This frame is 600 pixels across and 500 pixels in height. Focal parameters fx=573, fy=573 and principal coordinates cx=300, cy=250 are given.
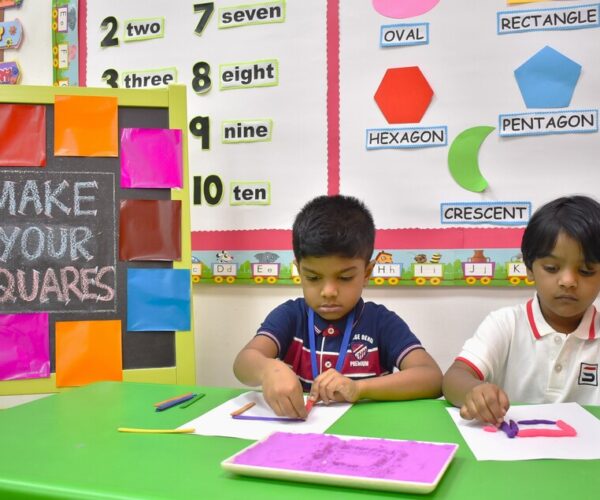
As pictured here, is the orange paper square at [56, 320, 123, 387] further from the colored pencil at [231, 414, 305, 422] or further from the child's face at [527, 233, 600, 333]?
the child's face at [527, 233, 600, 333]

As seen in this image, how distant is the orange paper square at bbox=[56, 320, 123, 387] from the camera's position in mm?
1430

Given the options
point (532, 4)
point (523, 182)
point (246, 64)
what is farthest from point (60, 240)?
point (532, 4)

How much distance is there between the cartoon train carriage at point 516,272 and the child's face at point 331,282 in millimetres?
523

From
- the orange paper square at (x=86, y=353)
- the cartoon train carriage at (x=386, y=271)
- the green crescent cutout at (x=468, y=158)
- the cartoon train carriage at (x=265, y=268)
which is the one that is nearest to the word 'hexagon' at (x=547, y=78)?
the green crescent cutout at (x=468, y=158)

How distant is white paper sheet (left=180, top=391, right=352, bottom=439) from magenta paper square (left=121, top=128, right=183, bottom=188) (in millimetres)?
753

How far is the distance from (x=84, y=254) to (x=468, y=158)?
1.02m

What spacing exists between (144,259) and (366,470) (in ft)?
3.37

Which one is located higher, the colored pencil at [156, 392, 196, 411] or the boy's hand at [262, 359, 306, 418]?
the boy's hand at [262, 359, 306, 418]

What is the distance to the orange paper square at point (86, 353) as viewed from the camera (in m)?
1.43

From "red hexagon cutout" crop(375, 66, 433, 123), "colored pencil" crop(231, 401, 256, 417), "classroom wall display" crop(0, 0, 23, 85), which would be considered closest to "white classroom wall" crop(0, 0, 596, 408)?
"classroom wall display" crop(0, 0, 23, 85)

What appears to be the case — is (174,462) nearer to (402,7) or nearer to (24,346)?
(24,346)

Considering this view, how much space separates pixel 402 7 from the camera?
5.10 feet

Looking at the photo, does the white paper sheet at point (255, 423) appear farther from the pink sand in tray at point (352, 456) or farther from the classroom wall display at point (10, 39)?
the classroom wall display at point (10, 39)

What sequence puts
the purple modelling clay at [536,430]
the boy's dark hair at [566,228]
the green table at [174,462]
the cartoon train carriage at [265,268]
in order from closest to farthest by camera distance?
1. the green table at [174,462]
2. the purple modelling clay at [536,430]
3. the boy's dark hair at [566,228]
4. the cartoon train carriage at [265,268]
